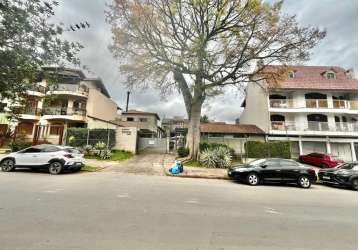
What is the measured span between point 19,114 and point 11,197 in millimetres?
4282

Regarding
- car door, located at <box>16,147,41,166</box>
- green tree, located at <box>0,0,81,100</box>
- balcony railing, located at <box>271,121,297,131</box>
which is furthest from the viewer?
balcony railing, located at <box>271,121,297,131</box>

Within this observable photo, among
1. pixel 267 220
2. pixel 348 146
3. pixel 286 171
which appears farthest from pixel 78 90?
pixel 348 146

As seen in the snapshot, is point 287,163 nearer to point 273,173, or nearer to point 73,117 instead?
point 273,173

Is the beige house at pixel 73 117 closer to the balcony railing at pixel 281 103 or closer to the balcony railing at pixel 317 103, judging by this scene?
the balcony railing at pixel 281 103

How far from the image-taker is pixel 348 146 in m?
25.8

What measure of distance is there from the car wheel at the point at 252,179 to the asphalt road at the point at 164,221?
3361mm

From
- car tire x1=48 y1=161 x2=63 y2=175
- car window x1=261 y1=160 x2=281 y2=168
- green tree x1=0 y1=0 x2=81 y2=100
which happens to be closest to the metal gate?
car tire x1=48 y1=161 x2=63 y2=175

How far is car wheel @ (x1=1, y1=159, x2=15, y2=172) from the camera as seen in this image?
37.4 feet

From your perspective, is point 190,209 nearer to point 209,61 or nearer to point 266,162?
point 266,162

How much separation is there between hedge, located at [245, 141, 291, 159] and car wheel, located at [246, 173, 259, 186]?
1045 cm

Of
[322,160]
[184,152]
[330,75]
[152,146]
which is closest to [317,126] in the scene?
[322,160]

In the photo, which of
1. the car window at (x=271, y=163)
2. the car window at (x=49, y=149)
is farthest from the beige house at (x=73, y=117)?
the car window at (x=271, y=163)

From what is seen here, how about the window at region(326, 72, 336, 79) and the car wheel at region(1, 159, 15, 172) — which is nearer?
the car wheel at region(1, 159, 15, 172)

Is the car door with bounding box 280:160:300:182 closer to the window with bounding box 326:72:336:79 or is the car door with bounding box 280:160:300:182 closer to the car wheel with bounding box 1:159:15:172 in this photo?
the car wheel with bounding box 1:159:15:172
